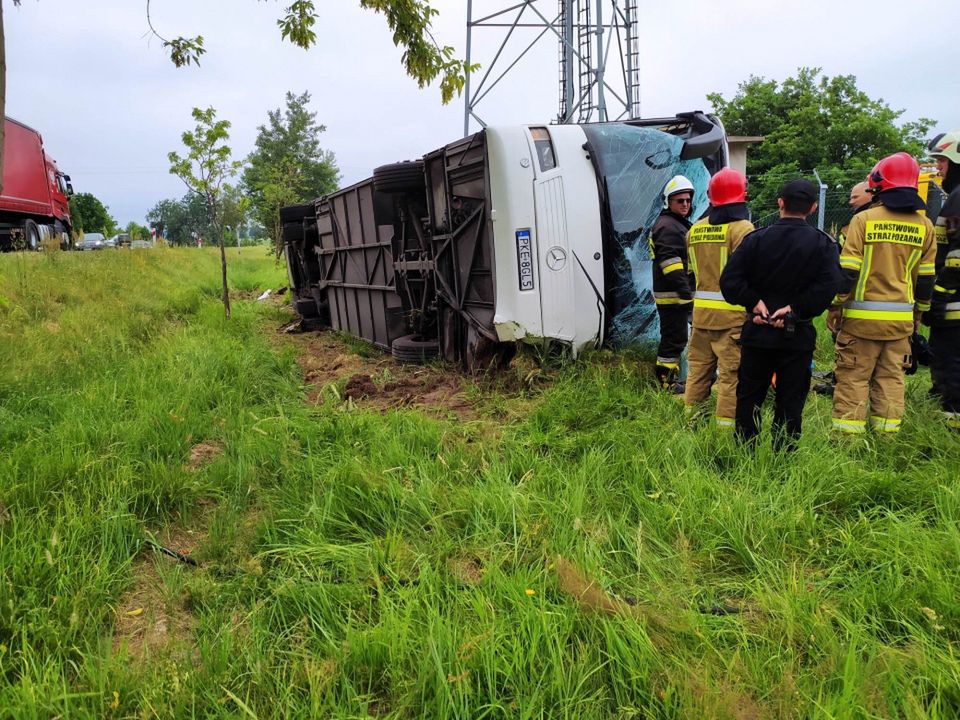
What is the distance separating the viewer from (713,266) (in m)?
3.96

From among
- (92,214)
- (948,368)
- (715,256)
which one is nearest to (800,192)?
(715,256)

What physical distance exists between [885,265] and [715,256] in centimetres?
91

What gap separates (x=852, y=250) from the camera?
355cm

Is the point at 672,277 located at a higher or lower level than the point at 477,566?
higher

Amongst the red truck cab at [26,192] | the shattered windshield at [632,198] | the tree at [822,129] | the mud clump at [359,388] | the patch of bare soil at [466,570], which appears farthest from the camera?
the tree at [822,129]

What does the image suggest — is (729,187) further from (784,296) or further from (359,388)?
(359,388)

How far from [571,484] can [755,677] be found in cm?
134

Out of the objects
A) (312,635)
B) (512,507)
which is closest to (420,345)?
(512,507)

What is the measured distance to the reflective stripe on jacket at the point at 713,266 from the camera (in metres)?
3.88

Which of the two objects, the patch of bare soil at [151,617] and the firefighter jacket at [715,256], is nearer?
the patch of bare soil at [151,617]

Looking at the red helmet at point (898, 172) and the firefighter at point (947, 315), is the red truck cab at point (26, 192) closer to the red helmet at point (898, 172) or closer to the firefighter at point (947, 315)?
the red helmet at point (898, 172)

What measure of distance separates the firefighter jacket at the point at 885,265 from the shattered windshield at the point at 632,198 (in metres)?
1.77

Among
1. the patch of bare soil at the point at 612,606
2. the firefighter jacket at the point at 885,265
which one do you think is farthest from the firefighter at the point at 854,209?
the patch of bare soil at the point at 612,606

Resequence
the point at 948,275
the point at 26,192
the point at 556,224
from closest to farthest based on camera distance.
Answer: the point at 948,275 < the point at 556,224 < the point at 26,192
